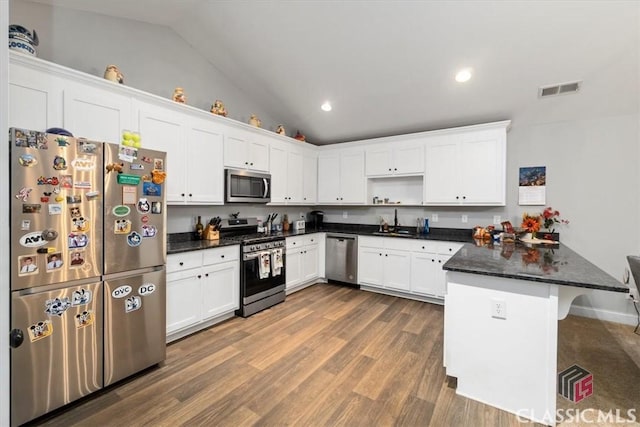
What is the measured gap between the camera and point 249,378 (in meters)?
2.20

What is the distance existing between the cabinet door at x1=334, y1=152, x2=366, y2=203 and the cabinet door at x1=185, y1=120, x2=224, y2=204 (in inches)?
84.1

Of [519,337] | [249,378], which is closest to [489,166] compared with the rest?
[519,337]

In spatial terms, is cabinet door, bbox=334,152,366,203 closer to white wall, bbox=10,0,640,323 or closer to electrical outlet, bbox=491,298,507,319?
white wall, bbox=10,0,640,323

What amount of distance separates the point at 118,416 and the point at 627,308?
5.19m

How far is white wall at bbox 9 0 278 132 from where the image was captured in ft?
7.88

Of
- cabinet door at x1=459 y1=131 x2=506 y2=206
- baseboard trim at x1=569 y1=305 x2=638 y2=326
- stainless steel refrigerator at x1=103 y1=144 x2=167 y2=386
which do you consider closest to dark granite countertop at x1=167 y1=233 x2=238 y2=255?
stainless steel refrigerator at x1=103 y1=144 x2=167 y2=386

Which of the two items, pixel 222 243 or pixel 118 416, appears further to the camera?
pixel 222 243

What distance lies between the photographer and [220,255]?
10.1ft

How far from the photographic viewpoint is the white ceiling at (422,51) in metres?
2.50

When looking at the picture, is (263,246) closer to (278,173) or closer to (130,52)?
(278,173)

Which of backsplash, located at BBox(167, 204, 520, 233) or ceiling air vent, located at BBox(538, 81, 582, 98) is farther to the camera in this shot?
backsplash, located at BBox(167, 204, 520, 233)

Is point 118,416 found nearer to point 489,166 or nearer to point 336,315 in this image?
point 336,315

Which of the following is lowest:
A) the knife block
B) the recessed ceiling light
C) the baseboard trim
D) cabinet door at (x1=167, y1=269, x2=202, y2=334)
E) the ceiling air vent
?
the baseboard trim

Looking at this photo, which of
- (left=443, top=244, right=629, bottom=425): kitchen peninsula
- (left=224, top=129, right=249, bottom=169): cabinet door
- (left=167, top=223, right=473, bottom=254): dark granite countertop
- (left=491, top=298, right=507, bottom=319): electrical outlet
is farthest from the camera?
(left=224, top=129, right=249, bottom=169): cabinet door
